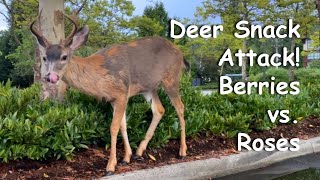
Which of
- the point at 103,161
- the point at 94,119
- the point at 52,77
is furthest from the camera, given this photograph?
the point at 94,119

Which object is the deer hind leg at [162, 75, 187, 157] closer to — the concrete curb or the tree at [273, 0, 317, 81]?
the concrete curb

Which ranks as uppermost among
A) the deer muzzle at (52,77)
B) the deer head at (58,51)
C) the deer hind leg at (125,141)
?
the deer head at (58,51)

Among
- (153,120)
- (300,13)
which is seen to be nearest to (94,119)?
(153,120)

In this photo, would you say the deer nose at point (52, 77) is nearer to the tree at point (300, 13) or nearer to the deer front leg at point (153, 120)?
the deer front leg at point (153, 120)

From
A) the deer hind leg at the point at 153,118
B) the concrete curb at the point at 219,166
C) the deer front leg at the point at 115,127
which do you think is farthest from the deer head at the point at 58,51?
the deer hind leg at the point at 153,118

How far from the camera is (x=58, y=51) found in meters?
4.98

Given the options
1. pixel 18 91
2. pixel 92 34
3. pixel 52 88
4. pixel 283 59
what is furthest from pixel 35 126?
pixel 92 34

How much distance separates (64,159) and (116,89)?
111 cm

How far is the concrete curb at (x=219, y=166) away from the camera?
5785 millimetres

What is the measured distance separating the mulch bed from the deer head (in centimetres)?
123

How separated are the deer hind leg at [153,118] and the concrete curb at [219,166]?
19.6 inches

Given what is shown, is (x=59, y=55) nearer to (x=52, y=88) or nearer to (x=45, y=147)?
(x=45, y=147)

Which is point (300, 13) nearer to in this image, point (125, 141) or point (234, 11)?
point (234, 11)

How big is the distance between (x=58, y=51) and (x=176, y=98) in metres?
2.12
